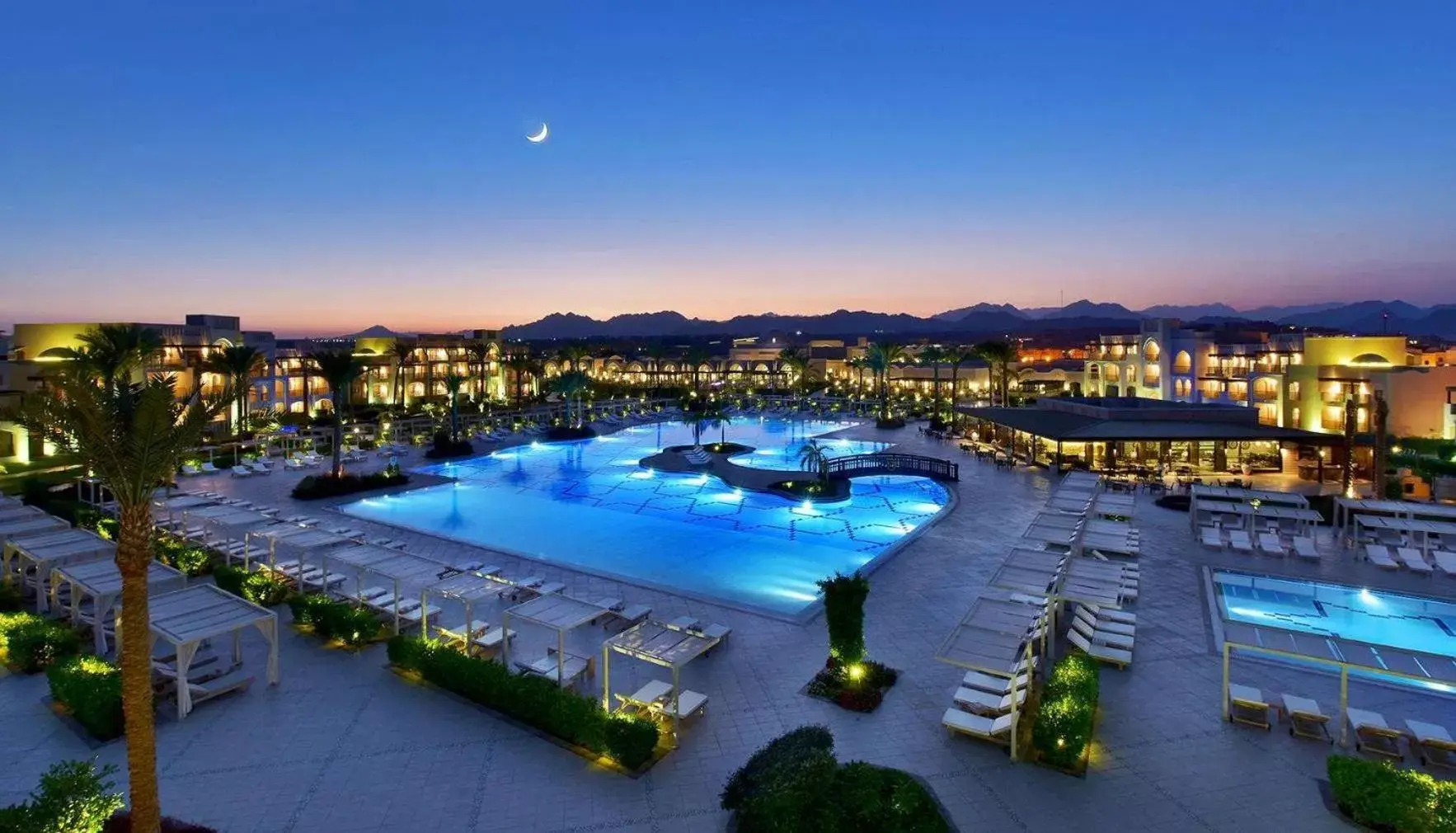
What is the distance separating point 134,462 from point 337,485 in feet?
65.3

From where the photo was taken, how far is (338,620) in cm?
1214

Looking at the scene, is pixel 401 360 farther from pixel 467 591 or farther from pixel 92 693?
pixel 92 693

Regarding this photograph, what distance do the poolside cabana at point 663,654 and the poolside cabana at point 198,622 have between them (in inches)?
197

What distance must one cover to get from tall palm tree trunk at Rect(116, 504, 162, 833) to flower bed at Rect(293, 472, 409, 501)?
64.4 ft

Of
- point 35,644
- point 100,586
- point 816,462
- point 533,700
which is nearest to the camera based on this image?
point 533,700

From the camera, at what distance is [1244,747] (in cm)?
888

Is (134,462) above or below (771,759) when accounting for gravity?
above

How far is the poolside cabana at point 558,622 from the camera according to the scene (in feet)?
34.7

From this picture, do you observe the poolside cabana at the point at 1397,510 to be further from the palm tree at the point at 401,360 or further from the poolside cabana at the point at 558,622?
the palm tree at the point at 401,360

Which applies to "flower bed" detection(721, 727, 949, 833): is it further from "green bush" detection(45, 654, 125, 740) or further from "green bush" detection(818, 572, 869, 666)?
"green bush" detection(45, 654, 125, 740)

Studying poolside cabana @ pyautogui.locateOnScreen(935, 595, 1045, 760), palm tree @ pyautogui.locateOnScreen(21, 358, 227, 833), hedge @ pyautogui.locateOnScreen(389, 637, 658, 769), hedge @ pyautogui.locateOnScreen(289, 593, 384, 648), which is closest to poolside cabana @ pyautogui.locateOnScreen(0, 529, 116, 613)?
hedge @ pyautogui.locateOnScreen(289, 593, 384, 648)

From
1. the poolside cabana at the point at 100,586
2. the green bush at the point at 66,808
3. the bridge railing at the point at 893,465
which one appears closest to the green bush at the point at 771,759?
the green bush at the point at 66,808

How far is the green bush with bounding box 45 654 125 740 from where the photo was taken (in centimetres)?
941

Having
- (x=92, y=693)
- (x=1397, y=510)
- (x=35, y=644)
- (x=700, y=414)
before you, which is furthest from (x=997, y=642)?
(x=700, y=414)
